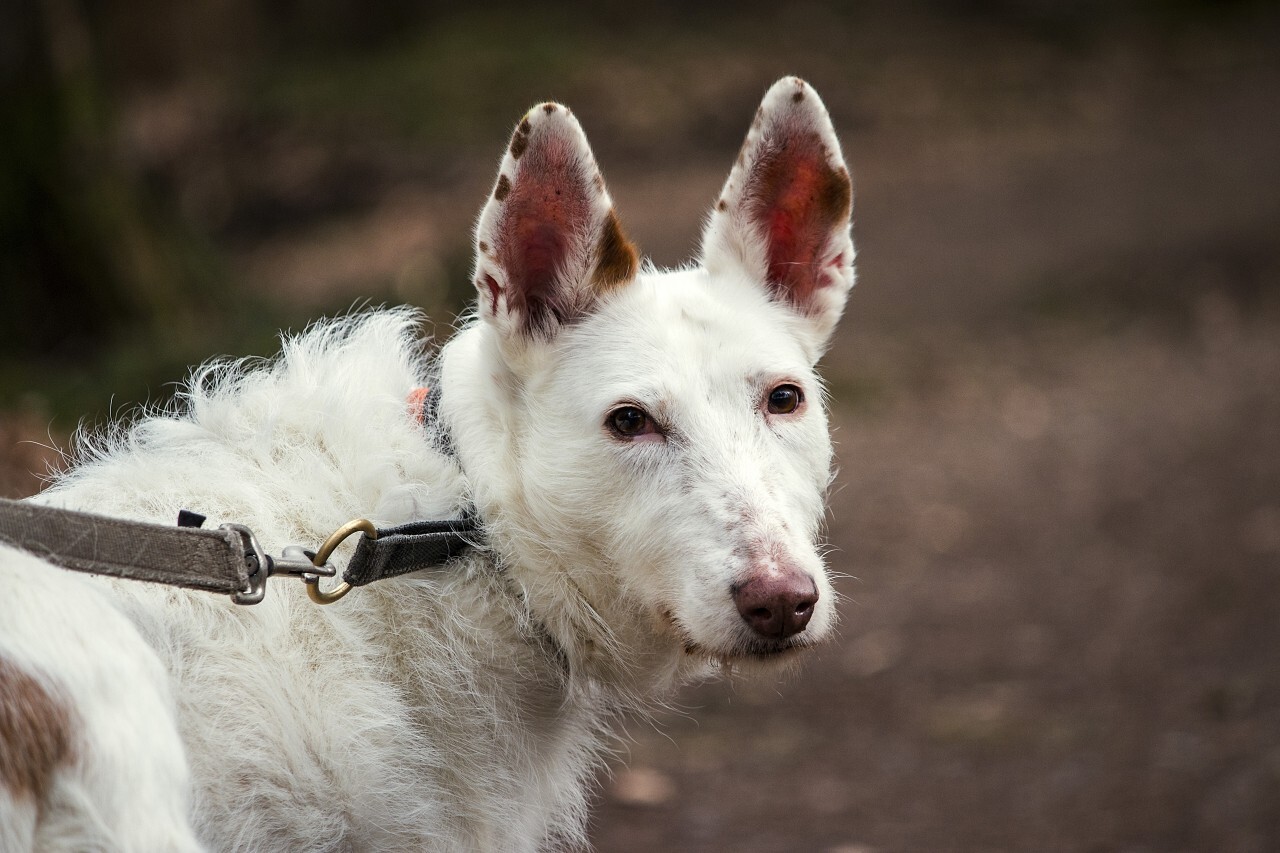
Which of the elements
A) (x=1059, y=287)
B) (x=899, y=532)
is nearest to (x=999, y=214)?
(x=1059, y=287)

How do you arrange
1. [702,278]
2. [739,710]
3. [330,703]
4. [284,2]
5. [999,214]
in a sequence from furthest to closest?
[284,2]
[999,214]
[739,710]
[702,278]
[330,703]

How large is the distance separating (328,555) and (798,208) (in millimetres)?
1534

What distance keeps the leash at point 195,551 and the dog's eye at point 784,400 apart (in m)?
0.88

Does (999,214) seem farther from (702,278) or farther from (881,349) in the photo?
(702,278)

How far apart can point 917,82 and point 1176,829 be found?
14.5m

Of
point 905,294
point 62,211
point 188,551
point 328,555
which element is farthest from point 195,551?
point 905,294

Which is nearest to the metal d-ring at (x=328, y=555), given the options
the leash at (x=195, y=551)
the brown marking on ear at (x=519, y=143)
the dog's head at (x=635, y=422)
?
the leash at (x=195, y=551)

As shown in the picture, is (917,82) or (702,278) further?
(917,82)

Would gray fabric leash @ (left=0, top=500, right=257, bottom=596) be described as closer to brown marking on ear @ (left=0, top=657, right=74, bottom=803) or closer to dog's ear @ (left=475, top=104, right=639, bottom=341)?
brown marking on ear @ (left=0, top=657, right=74, bottom=803)

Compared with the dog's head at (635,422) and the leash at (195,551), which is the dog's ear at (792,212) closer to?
the dog's head at (635,422)

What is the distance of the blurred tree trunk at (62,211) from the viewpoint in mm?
7852

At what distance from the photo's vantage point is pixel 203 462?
2.83 meters

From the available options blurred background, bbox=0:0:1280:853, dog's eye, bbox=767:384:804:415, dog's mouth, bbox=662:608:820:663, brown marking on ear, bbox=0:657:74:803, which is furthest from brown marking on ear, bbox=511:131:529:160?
brown marking on ear, bbox=0:657:74:803

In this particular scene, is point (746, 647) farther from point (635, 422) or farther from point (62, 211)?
point (62, 211)
